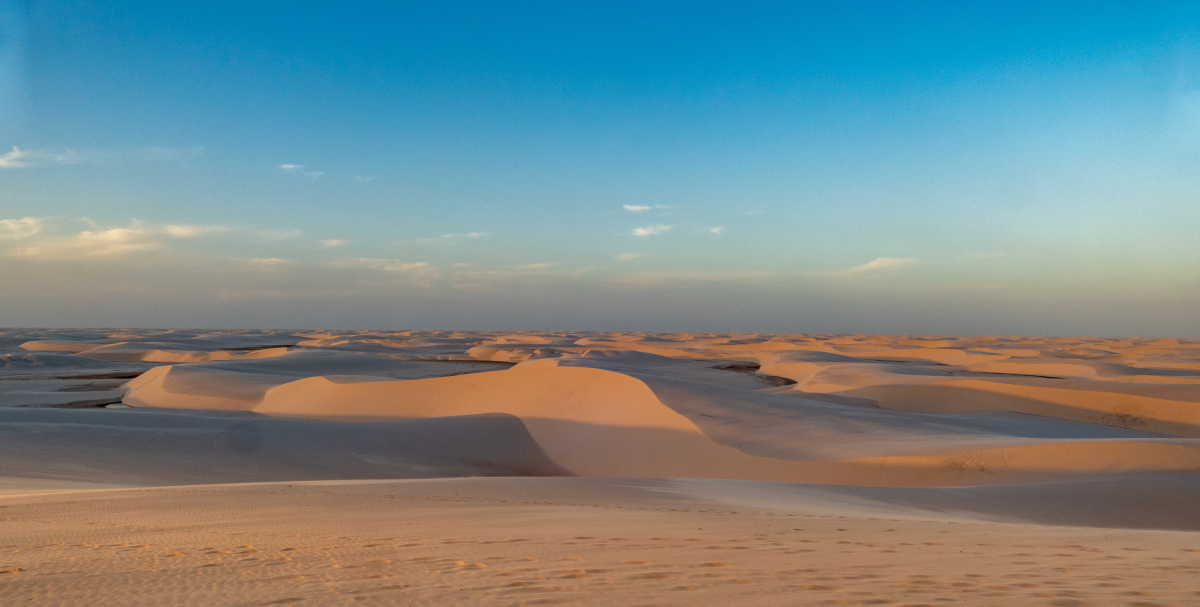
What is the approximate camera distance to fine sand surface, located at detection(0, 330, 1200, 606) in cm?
321

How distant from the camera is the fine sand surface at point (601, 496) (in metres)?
3.21

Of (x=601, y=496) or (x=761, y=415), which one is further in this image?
(x=761, y=415)

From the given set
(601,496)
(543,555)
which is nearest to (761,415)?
(601,496)

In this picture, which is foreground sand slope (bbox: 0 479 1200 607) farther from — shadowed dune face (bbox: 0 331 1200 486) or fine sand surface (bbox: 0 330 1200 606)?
shadowed dune face (bbox: 0 331 1200 486)

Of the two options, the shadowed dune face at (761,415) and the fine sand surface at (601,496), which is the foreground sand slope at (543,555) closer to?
the fine sand surface at (601,496)

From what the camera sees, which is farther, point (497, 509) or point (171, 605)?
point (497, 509)

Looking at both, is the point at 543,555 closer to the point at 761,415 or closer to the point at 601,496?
the point at 601,496

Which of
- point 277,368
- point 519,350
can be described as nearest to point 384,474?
point 277,368

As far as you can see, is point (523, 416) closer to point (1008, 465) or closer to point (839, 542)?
point (1008, 465)

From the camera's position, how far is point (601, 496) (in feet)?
21.5

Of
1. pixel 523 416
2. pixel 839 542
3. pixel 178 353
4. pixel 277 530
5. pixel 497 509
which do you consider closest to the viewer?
pixel 839 542

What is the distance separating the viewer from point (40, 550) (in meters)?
3.90

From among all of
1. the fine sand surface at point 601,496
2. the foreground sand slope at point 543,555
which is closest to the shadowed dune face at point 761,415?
the fine sand surface at point 601,496

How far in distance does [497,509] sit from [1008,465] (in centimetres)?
742
